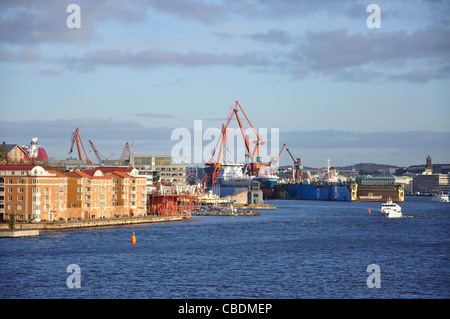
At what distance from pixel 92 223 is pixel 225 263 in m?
26.9

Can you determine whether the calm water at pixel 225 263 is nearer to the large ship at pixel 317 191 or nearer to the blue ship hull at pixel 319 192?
the large ship at pixel 317 191

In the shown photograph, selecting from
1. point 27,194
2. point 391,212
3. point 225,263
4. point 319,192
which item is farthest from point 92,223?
point 319,192

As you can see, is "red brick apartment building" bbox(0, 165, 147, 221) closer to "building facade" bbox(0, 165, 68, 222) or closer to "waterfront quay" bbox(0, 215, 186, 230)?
"building facade" bbox(0, 165, 68, 222)

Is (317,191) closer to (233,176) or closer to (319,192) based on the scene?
(319,192)

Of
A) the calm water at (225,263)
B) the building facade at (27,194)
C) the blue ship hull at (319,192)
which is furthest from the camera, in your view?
the blue ship hull at (319,192)

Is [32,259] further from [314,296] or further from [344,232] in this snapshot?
[344,232]

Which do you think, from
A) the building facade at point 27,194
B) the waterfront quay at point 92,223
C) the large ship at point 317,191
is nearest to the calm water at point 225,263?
the waterfront quay at point 92,223

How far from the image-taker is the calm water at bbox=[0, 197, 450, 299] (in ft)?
104

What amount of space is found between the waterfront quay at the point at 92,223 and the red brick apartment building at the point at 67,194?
1.98 meters

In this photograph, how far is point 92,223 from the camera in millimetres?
64625

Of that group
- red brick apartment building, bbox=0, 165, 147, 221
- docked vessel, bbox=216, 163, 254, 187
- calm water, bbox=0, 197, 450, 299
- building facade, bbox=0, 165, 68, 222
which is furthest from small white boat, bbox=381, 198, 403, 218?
docked vessel, bbox=216, 163, 254, 187

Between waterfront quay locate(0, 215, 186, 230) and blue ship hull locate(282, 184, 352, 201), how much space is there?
87.2 meters

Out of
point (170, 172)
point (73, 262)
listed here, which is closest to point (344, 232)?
point (73, 262)

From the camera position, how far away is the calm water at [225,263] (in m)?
31.6
